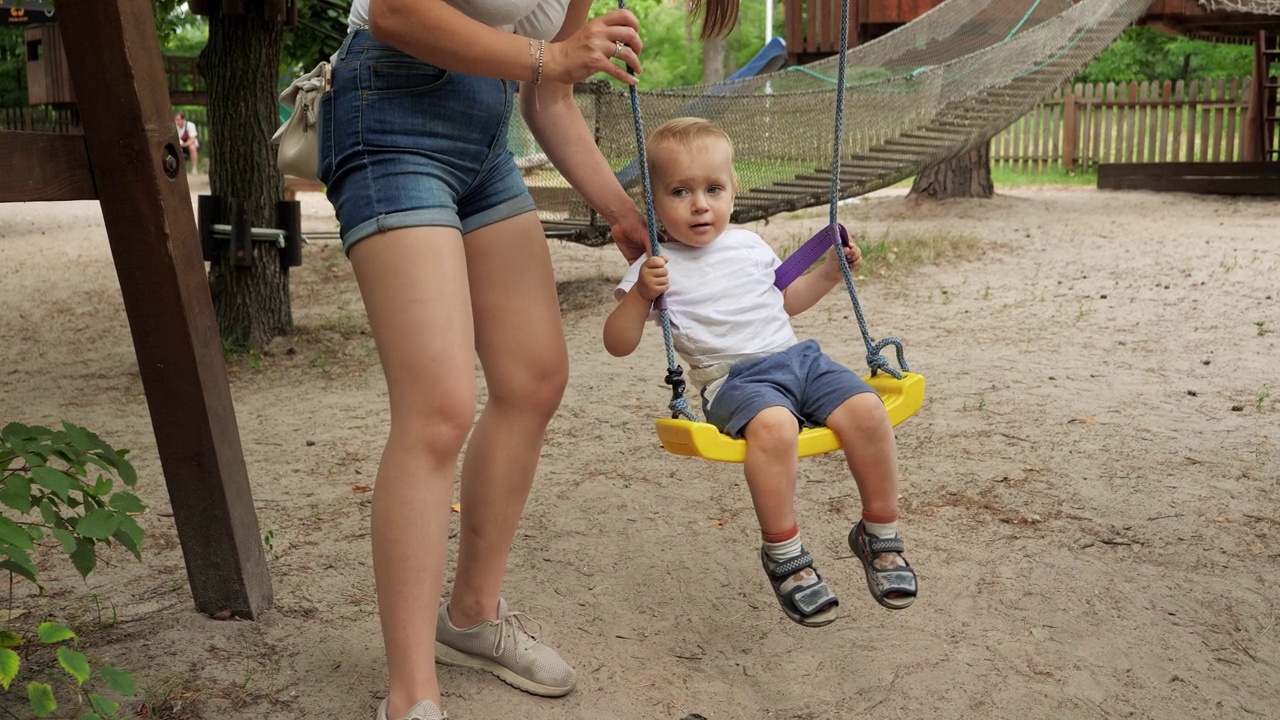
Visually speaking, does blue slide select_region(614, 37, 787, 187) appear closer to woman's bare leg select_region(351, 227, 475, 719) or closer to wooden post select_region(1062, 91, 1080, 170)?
woman's bare leg select_region(351, 227, 475, 719)

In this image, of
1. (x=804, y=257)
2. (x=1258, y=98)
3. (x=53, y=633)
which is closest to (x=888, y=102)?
(x=804, y=257)

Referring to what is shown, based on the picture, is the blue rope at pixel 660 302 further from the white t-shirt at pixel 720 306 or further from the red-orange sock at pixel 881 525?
the red-orange sock at pixel 881 525

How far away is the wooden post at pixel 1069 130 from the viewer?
17438mm

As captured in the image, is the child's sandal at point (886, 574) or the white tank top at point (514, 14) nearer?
the white tank top at point (514, 14)

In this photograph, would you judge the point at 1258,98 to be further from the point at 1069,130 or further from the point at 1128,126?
the point at 1069,130

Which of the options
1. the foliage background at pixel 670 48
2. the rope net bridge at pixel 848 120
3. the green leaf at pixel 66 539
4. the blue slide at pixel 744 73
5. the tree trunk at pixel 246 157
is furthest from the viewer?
the foliage background at pixel 670 48

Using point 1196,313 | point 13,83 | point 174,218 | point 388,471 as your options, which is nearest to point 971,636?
point 388,471

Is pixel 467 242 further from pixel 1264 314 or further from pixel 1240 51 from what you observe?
pixel 1240 51

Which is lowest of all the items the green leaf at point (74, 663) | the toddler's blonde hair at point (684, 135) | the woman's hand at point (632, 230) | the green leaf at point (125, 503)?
the green leaf at point (74, 663)

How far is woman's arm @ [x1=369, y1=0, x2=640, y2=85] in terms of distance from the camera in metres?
1.79

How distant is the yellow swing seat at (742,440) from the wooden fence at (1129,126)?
47.1 feet

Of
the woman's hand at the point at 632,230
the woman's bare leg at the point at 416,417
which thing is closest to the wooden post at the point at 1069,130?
the woman's hand at the point at 632,230

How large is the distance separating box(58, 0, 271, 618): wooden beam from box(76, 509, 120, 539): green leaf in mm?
284

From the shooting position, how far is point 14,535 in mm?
1865
